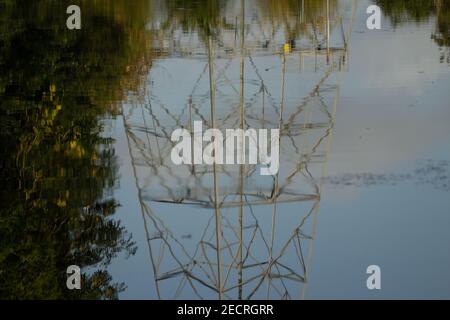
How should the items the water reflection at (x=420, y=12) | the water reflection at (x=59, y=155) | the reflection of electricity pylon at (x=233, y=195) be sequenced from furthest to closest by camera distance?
the water reflection at (x=420, y=12), the water reflection at (x=59, y=155), the reflection of electricity pylon at (x=233, y=195)

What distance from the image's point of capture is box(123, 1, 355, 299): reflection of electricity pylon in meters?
11.9

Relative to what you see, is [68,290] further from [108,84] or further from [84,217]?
[108,84]

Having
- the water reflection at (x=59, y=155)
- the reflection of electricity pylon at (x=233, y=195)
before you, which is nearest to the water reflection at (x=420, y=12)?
the water reflection at (x=59, y=155)

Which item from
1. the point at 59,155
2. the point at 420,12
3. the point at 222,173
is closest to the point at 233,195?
the point at 222,173

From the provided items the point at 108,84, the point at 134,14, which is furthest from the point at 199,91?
the point at 134,14

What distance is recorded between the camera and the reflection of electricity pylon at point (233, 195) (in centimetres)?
1188

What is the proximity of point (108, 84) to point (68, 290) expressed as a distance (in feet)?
38.0

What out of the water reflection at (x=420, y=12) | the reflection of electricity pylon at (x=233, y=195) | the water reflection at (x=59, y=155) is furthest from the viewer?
the water reflection at (x=420, y=12)

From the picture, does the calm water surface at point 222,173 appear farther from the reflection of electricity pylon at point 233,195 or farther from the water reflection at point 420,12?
the water reflection at point 420,12

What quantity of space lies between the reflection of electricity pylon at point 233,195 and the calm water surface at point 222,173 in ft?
0.10

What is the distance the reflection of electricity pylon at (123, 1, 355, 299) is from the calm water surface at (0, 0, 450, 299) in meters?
0.03

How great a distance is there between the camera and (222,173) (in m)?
16.4

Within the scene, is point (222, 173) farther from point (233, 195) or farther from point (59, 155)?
point (59, 155)

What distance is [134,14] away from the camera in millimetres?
34875
